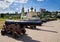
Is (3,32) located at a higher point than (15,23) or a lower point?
lower

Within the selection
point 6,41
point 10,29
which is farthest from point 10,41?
point 10,29

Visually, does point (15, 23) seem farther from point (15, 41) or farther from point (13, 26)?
point (15, 41)

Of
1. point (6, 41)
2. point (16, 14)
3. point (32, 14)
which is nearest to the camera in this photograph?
point (6, 41)

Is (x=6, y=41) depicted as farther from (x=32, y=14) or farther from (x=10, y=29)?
(x=32, y=14)

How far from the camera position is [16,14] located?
9.22m

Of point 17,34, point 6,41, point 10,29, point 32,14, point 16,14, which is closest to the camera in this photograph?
point 6,41

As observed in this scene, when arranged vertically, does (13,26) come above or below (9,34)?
above

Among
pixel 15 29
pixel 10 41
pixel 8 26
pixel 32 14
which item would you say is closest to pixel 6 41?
pixel 10 41

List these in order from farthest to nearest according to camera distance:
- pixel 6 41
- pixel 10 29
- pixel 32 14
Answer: pixel 32 14
pixel 10 29
pixel 6 41

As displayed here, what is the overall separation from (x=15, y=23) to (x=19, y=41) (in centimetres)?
114

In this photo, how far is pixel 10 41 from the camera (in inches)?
159

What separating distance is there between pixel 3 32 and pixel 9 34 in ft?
0.81

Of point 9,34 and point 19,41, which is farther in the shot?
point 9,34

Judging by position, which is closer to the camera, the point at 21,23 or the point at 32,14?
the point at 21,23
